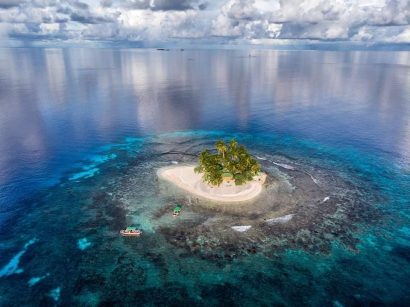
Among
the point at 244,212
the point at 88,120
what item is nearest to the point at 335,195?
the point at 244,212

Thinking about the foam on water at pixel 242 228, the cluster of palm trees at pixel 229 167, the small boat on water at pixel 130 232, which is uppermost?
the cluster of palm trees at pixel 229 167

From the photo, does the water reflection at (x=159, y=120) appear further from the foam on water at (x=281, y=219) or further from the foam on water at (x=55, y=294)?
the foam on water at (x=281, y=219)

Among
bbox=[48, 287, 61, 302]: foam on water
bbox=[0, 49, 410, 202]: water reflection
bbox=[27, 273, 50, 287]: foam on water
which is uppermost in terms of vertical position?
bbox=[0, 49, 410, 202]: water reflection

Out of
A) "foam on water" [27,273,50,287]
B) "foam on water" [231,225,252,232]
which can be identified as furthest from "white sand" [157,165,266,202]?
"foam on water" [27,273,50,287]

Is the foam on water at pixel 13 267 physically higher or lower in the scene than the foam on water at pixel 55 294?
higher

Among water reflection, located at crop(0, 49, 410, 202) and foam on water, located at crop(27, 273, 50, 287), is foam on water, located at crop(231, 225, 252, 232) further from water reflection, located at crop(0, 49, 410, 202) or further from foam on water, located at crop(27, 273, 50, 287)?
water reflection, located at crop(0, 49, 410, 202)

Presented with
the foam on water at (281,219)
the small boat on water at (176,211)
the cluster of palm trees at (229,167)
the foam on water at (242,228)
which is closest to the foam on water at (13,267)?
the small boat on water at (176,211)

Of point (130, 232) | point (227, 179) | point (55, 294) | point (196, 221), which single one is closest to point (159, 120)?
point (227, 179)
